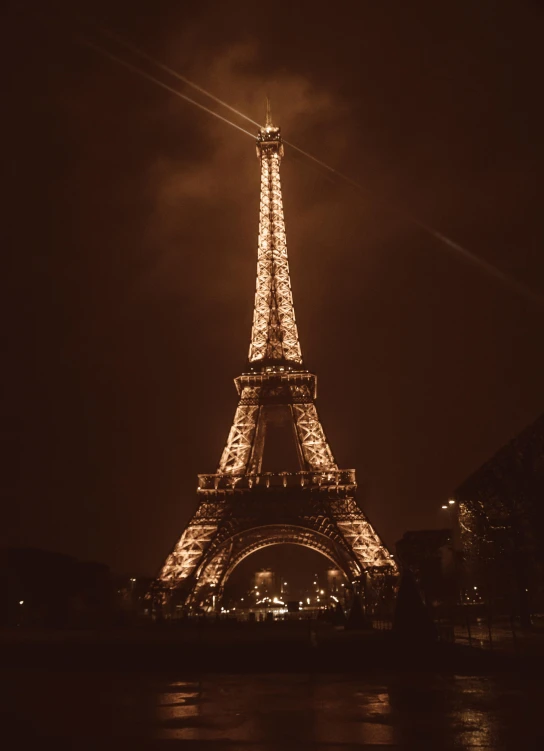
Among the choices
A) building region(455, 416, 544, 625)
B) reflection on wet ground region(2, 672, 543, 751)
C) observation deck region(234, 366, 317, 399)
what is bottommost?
reflection on wet ground region(2, 672, 543, 751)

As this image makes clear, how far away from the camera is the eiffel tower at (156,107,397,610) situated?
Result: 51938mm

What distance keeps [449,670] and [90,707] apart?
932 centimetres

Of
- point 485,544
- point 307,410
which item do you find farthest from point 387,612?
point 307,410

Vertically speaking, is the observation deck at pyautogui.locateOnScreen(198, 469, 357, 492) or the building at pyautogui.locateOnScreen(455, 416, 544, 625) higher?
the observation deck at pyautogui.locateOnScreen(198, 469, 357, 492)

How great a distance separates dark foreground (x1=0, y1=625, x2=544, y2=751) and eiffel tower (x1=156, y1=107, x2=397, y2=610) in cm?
2820

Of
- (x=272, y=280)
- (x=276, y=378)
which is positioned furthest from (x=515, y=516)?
(x=272, y=280)

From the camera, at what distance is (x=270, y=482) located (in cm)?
5550

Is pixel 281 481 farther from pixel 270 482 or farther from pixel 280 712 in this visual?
pixel 280 712

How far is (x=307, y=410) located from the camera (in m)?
57.8

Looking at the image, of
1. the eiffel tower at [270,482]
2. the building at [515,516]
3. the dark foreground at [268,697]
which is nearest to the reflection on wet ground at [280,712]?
the dark foreground at [268,697]

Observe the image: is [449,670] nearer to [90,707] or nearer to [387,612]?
[90,707]

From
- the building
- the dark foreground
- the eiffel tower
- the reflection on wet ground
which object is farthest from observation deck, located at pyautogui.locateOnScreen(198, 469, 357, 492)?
the reflection on wet ground

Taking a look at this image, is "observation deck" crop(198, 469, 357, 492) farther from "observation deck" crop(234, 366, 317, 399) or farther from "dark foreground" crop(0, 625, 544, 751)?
"dark foreground" crop(0, 625, 544, 751)

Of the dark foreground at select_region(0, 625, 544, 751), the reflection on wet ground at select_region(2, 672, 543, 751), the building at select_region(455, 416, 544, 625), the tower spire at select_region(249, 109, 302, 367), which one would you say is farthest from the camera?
the tower spire at select_region(249, 109, 302, 367)
